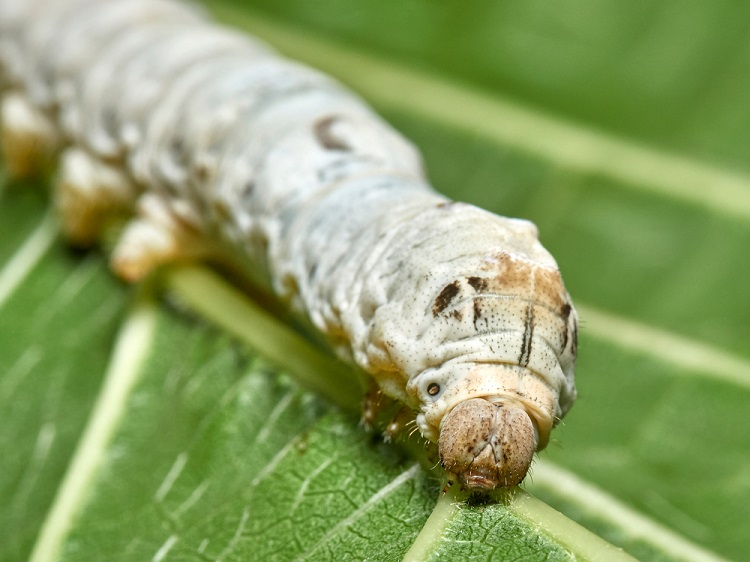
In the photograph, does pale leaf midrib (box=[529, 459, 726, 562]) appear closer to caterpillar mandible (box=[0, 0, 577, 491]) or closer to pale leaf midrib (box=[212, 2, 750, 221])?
caterpillar mandible (box=[0, 0, 577, 491])

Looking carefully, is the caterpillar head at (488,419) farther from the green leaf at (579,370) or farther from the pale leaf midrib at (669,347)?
the pale leaf midrib at (669,347)

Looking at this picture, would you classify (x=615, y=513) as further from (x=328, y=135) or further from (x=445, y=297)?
(x=328, y=135)

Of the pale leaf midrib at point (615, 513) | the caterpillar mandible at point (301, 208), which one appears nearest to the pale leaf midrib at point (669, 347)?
the pale leaf midrib at point (615, 513)

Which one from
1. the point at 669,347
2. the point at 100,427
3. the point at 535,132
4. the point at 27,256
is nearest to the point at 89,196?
the point at 27,256

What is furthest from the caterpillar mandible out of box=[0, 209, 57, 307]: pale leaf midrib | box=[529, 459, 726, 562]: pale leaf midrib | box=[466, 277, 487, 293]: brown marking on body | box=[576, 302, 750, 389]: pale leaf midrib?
box=[576, 302, 750, 389]: pale leaf midrib

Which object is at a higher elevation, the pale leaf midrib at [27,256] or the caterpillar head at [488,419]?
the caterpillar head at [488,419]

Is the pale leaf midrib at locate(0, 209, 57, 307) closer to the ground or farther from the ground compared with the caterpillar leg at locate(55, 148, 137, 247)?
closer to the ground

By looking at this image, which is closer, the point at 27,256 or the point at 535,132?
the point at 27,256
